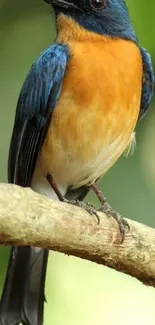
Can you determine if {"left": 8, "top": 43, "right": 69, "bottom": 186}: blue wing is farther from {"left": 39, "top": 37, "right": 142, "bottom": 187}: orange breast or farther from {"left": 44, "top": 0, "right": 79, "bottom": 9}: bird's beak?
{"left": 44, "top": 0, "right": 79, "bottom": 9}: bird's beak

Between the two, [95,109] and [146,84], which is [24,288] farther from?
[146,84]

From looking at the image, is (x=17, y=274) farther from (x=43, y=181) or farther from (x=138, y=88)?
(x=138, y=88)

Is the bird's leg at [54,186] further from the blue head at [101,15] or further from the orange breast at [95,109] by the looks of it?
the blue head at [101,15]

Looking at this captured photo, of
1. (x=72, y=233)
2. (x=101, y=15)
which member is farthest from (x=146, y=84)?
(x=72, y=233)

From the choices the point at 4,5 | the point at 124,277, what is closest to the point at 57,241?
the point at 124,277

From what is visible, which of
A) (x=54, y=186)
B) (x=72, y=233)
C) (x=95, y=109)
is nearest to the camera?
(x=72, y=233)

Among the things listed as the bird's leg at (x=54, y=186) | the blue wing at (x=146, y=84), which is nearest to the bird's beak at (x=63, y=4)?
the blue wing at (x=146, y=84)
